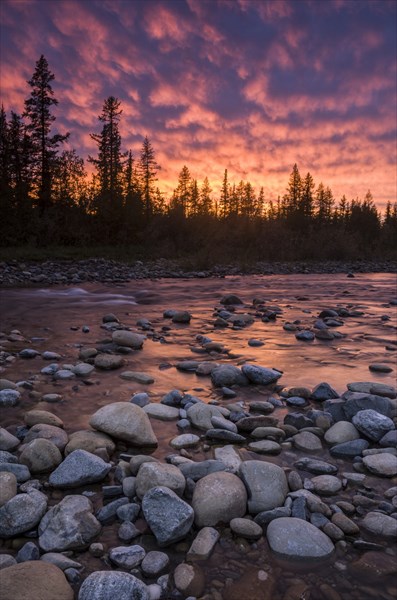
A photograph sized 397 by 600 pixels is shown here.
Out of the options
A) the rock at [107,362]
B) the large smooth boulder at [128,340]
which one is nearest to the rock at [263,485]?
the rock at [107,362]

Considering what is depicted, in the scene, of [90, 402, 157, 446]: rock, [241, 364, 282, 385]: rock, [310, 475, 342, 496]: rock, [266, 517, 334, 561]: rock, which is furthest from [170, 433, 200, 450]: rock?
[241, 364, 282, 385]: rock

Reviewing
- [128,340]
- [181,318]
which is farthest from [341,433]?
[181,318]

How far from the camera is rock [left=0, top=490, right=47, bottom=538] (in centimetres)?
199

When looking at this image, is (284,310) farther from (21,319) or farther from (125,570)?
(125,570)

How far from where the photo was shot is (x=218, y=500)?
217cm

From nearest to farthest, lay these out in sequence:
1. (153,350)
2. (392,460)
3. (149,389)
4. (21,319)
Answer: (392,460)
(149,389)
(153,350)
(21,319)

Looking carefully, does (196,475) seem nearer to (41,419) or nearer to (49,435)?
(49,435)

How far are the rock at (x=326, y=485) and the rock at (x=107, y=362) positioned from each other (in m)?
2.76

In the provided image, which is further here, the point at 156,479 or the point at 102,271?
the point at 102,271

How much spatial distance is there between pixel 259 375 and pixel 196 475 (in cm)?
186

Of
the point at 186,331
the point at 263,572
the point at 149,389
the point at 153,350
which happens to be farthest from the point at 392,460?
the point at 186,331

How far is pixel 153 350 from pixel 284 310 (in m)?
4.67

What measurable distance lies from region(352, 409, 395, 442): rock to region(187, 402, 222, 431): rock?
3.31 feet

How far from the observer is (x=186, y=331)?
7.02 m
